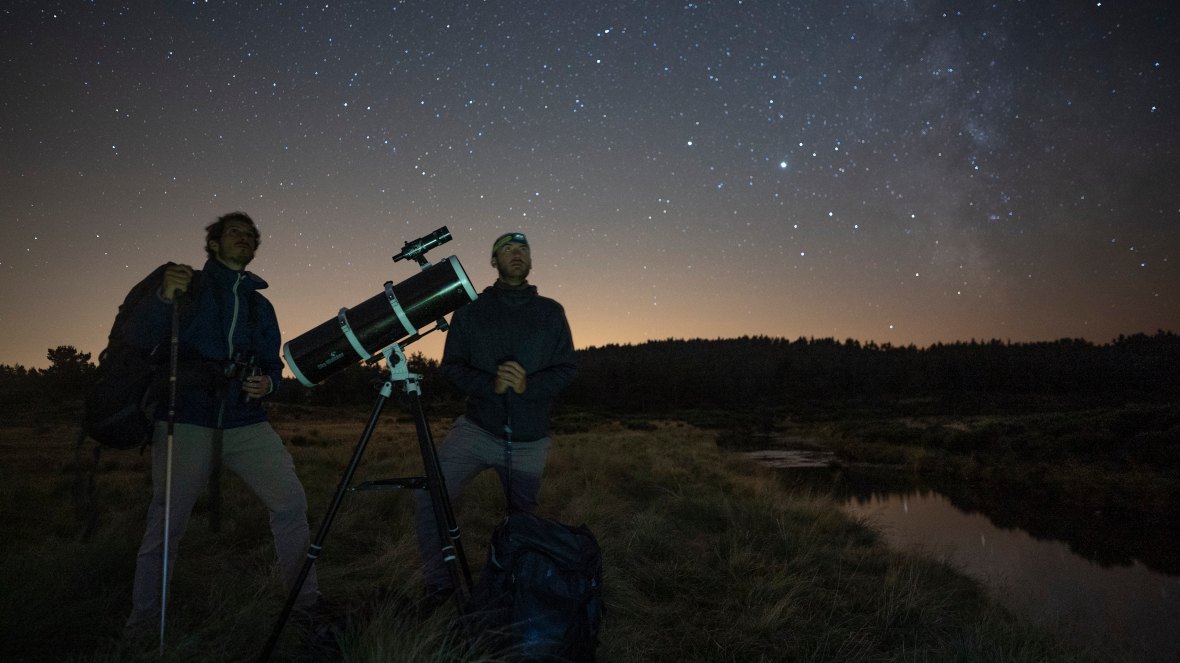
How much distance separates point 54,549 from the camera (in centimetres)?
469

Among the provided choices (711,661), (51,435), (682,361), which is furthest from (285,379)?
(682,361)

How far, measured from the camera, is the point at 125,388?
302cm

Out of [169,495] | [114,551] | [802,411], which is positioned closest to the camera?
[169,495]

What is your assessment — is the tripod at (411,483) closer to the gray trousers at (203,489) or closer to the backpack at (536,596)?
the backpack at (536,596)

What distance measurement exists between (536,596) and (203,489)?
2.01 metres

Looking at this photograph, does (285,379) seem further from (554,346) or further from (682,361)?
(682,361)

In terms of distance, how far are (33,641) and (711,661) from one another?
361 centimetres

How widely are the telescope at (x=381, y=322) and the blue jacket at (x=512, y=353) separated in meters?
0.48

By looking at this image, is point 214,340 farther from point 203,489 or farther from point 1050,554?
point 1050,554

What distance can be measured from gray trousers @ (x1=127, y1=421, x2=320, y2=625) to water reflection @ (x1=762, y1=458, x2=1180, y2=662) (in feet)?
20.6

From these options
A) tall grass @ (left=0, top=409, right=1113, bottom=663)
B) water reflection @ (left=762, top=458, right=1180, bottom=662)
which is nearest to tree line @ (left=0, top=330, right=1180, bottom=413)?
water reflection @ (left=762, top=458, right=1180, bottom=662)

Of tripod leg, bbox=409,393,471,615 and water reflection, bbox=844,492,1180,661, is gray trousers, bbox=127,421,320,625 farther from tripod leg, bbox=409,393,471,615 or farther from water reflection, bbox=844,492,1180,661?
water reflection, bbox=844,492,1180,661

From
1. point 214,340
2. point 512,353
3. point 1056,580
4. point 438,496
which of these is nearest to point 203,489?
point 214,340

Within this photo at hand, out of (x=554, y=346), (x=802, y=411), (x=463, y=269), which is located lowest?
(x=802, y=411)
